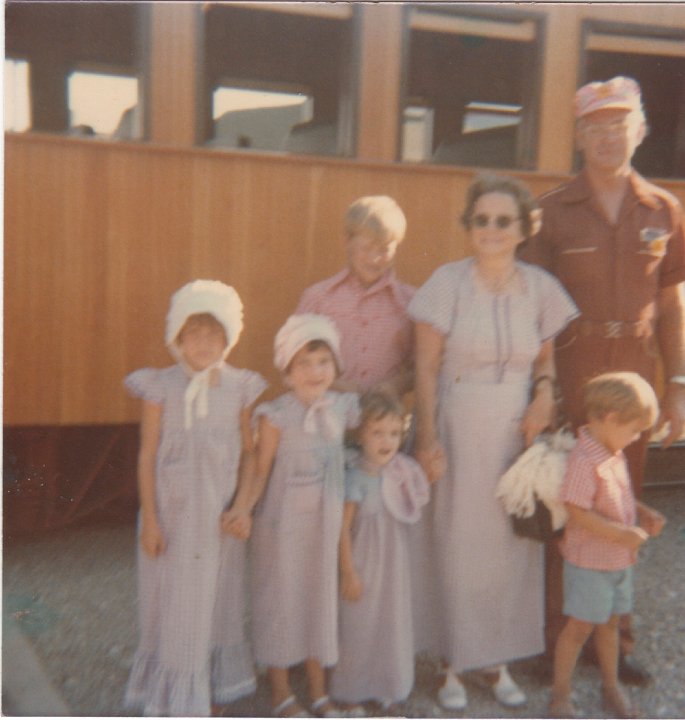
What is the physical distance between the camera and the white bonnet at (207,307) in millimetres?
2428

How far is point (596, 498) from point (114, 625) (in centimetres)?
203

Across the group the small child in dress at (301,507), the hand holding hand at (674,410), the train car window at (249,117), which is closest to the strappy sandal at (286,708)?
the small child in dress at (301,507)

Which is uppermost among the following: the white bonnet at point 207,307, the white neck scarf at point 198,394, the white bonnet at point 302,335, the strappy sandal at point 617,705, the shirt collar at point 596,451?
the white bonnet at point 207,307

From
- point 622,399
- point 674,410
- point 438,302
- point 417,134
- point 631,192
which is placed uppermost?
point 417,134

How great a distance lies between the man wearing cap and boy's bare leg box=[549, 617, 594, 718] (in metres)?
0.43

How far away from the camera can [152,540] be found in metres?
2.48

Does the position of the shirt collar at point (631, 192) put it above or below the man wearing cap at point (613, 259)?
above

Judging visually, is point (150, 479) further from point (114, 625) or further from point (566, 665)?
point (566, 665)

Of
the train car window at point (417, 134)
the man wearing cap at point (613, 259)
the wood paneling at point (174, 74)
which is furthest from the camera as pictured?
the train car window at point (417, 134)

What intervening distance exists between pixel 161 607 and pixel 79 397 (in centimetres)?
160

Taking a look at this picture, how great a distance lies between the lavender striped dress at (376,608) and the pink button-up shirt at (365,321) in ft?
1.07

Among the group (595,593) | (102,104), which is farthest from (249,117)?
(595,593)

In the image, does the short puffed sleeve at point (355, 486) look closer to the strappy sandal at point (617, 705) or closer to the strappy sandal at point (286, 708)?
the strappy sandal at point (286, 708)

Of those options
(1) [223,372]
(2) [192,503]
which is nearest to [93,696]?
(2) [192,503]
